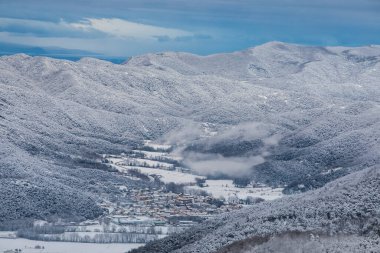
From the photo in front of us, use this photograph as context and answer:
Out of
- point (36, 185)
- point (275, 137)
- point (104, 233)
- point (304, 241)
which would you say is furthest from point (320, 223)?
point (275, 137)

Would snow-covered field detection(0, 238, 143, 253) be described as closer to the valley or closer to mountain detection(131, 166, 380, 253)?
the valley

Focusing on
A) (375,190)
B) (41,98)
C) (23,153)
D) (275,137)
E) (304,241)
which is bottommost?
(304,241)

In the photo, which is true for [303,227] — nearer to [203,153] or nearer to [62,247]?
[62,247]

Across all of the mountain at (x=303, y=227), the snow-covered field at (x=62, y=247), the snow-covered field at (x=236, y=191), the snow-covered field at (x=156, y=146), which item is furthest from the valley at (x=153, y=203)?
the mountain at (x=303, y=227)

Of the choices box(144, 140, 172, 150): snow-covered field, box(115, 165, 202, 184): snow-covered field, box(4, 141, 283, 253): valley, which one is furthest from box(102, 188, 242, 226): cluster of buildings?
box(144, 140, 172, 150): snow-covered field

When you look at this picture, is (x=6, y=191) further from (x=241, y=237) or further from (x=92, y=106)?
(x=92, y=106)

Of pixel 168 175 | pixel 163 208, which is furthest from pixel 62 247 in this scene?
pixel 168 175
